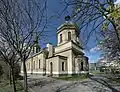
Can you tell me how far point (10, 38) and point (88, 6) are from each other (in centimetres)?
886

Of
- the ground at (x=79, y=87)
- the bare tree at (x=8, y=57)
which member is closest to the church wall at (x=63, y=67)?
the ground at (x=79, y=87)

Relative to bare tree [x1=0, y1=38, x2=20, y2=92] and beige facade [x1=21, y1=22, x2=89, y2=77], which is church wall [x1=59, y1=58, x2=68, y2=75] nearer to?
beige facade [x1=21, y1=22, x2=89, y2=77]

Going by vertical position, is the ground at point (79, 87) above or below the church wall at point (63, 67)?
below

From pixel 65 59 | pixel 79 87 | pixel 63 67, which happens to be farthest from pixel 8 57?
pixel 65 59

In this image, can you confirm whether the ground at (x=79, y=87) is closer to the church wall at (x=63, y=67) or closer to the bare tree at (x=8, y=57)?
the bare tree at (x=8, y=57)

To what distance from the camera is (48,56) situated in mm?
46969

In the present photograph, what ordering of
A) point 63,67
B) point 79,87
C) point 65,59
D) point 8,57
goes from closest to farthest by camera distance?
point 79,87
point 8,57
point 63,67
point 65,59

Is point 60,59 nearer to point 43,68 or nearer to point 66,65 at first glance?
point 66,65

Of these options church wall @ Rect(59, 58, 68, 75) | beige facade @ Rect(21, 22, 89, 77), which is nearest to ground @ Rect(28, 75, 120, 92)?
church wall @ Rect(59, 58, 68, 75)

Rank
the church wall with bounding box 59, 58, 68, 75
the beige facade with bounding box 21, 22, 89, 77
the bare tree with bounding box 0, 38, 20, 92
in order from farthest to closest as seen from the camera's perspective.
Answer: the beige facade with bounding box 21, 22, 89, 77 < the church wall with bounding box 59, 58, 68, 75 < the bare tree with bounding box 0, 38, 20, 92

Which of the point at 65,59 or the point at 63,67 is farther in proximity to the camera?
the point at 65,59

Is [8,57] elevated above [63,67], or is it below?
above

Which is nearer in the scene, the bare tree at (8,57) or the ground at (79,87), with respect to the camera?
the ground at (79,87)

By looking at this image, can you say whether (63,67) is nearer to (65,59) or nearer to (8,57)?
(65,59)
